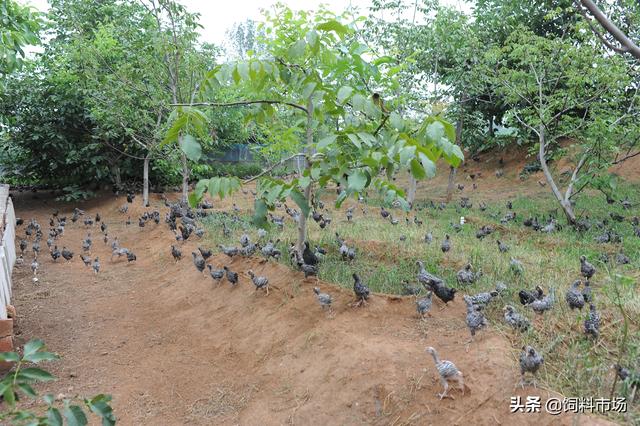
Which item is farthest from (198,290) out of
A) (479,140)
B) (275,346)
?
(479,140)

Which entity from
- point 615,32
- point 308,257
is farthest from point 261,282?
point 615,32

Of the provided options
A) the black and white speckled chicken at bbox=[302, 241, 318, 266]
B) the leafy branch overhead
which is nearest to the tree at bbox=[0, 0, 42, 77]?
the leafy branch overhead

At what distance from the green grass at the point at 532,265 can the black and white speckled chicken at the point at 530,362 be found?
12 centimetres

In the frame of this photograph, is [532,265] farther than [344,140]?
Yes

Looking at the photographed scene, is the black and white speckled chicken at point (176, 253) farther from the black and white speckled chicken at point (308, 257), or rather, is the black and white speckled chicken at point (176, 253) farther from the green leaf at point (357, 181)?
the green leaf at point (357, 181)

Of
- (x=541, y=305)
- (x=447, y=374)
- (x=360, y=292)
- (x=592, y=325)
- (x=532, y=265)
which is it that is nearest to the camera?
(x=447, y=374)

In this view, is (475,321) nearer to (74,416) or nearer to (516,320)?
(516,320)

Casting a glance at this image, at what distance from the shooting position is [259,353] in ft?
15.8

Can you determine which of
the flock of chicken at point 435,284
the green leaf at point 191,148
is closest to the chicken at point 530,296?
the flock of chicken at point 435,284

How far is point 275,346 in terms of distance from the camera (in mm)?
4789

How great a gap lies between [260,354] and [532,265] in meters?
3.96

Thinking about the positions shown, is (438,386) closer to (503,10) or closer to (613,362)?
(613,362)

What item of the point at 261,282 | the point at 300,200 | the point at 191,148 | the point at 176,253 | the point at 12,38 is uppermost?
the point at 12,38

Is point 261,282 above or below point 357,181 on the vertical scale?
below
